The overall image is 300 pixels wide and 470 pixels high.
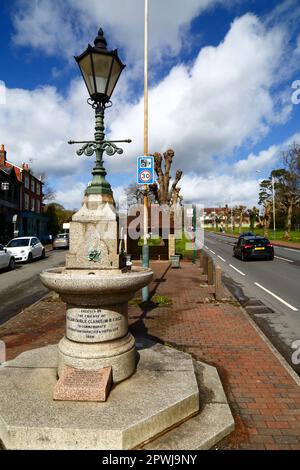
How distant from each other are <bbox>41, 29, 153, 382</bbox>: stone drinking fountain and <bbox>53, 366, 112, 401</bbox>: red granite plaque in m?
0.13

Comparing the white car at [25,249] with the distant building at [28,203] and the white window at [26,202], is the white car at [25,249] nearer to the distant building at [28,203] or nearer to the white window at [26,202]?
the distant building at [28,203]

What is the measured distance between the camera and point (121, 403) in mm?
3381

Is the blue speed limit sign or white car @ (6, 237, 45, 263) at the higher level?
the blue speed limit sign

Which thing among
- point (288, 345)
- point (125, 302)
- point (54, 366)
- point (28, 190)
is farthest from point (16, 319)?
point (28, 190)

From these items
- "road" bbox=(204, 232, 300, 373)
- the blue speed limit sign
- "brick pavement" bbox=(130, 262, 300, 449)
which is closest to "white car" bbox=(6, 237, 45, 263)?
"road" bbox=(204, 232, 300, 373)

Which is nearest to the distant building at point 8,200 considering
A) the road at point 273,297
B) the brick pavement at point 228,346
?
the road at point 273,297

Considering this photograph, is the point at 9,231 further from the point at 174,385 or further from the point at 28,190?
the point at 174,385

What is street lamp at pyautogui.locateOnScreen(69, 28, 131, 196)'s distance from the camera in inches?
161

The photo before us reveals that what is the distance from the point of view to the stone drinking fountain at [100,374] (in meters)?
2.99

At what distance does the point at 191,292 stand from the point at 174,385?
23.5 feet

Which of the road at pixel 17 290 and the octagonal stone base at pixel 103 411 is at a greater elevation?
the octagonal stone base at pixel 103 411

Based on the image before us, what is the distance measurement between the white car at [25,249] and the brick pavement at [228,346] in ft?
33.9

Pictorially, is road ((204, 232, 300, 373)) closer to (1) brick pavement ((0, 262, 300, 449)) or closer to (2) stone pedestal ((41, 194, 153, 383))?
(1) brick pavement ((0, 262, 300, 449))

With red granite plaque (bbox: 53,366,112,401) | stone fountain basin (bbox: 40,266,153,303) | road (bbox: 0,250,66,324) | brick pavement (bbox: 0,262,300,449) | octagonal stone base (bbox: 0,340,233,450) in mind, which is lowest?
road (bbox: 0,250,66,324)
